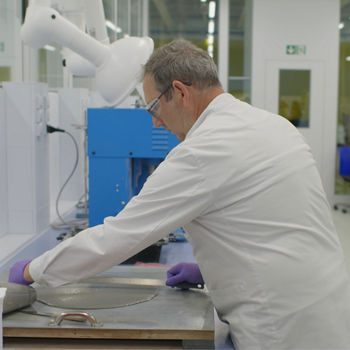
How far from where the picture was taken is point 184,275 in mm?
1225

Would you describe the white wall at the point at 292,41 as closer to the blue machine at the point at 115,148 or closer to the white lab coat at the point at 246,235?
the blue machine at the point at 115,148

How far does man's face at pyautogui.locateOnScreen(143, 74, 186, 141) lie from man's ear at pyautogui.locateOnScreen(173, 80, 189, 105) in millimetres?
11

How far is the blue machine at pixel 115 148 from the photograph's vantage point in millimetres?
2057

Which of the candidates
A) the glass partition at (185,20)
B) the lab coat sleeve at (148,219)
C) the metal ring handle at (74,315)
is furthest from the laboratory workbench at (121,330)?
the glass partition at (185,20)

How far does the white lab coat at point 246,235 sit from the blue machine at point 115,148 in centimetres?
101

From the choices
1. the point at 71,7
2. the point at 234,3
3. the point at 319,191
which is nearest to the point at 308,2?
the point at 234,3

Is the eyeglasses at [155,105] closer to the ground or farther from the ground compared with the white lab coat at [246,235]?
farther from the ground

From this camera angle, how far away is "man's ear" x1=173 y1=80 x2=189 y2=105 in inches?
45.1

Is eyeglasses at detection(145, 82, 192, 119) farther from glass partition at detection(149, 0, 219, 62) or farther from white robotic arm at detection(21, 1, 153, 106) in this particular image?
glass partition at detection(149, 0, 219, 62)

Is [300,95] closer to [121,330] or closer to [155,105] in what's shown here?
[155,105]

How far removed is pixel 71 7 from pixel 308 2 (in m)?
5.04

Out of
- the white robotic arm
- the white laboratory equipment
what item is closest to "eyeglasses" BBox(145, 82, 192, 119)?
the white robotic arm

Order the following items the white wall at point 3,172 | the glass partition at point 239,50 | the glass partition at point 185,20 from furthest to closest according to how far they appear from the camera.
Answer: the glass partition at point 185,20
the glass partition at point 239,50
the white wall at point 3,172

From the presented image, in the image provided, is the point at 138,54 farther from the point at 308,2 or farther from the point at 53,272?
the point at 308,2
